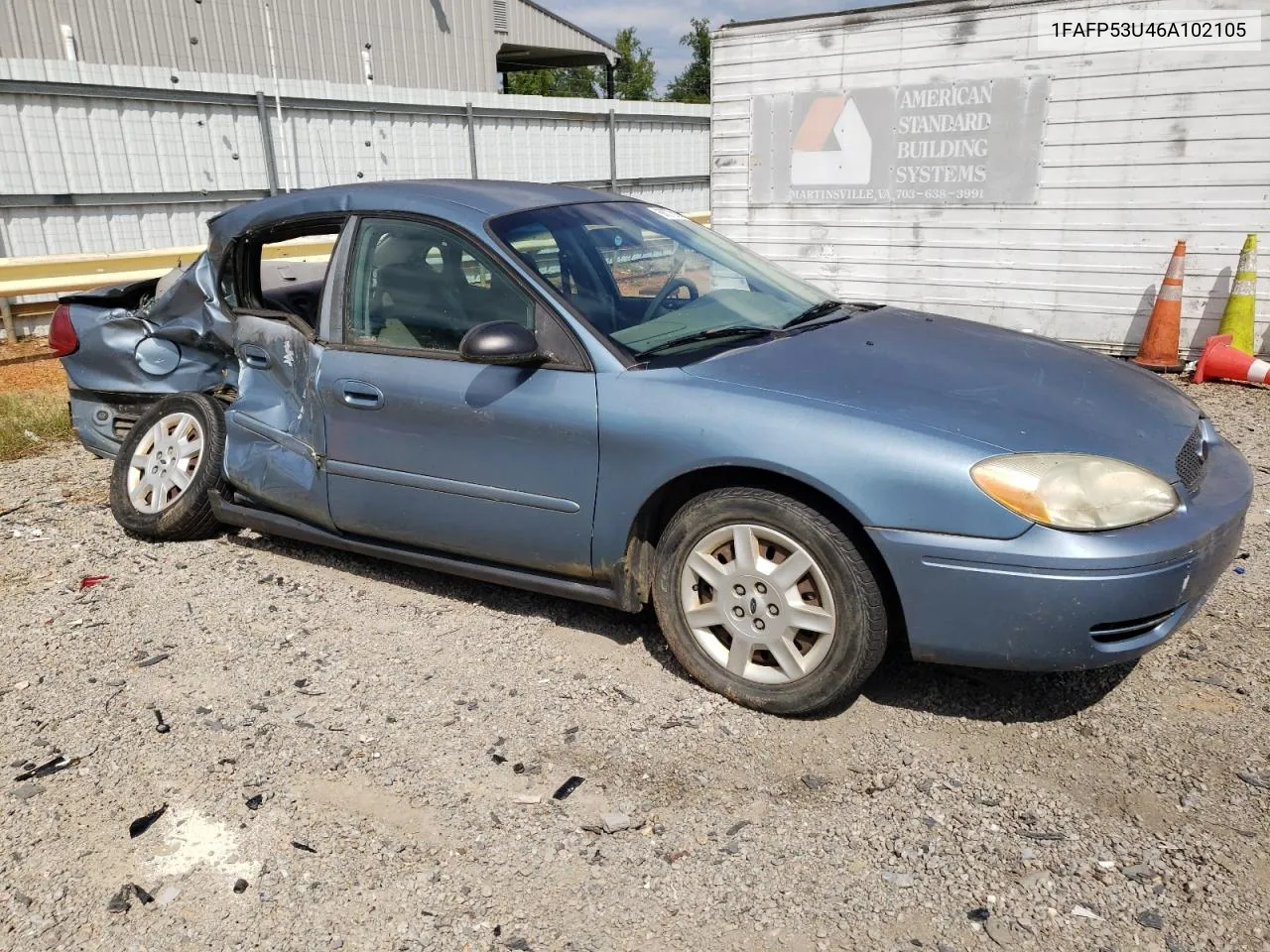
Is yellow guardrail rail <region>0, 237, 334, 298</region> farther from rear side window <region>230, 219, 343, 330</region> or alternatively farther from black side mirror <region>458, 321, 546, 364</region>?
black side mirror <region>458, 321, 546, 364</region>

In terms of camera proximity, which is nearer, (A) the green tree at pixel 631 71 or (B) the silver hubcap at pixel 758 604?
(B) the silver hubcap at pixel 758 604

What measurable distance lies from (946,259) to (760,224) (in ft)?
6.40

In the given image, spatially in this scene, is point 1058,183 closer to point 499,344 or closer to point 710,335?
point 710,335

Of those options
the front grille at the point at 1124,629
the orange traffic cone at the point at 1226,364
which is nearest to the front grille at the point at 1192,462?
the front grille at the point at 1124,629

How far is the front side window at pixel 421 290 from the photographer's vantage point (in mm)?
3604

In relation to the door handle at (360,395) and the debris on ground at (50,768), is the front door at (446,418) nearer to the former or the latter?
the door handle at (360,395)

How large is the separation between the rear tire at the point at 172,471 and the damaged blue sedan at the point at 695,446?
0.02m

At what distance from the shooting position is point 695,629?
3266mm

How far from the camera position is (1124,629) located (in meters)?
2.78

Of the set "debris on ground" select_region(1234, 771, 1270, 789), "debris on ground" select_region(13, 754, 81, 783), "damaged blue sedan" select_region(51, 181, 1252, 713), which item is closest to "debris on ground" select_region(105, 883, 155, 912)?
"debris on ground" select_region(13, 754, 81, 783)

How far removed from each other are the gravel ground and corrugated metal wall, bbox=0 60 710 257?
8178mm

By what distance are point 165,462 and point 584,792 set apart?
305 cm

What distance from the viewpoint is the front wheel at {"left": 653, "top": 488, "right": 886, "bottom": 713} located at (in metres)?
2.93

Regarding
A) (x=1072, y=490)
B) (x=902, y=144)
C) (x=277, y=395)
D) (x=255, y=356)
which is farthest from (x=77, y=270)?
(x=1072, y=490)
